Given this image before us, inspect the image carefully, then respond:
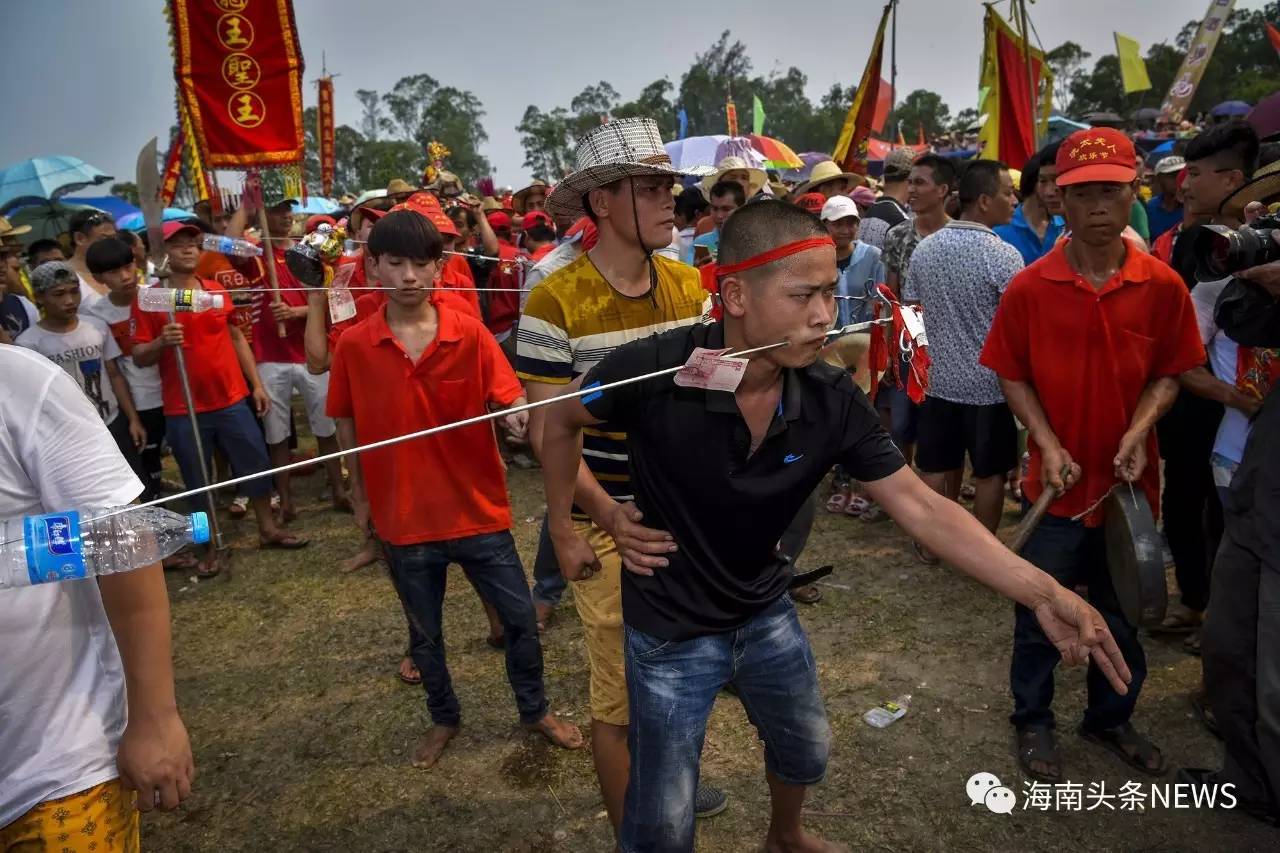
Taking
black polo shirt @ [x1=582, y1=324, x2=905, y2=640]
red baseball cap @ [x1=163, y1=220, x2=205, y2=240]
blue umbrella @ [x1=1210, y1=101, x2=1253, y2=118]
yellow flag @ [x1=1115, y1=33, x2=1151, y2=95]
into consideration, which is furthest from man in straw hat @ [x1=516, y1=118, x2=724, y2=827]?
yellow flag @ [x1=1115, y1=33, x2=1151, y2=95]

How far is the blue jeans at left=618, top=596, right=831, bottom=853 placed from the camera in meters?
2.19

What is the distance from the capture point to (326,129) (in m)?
10.3

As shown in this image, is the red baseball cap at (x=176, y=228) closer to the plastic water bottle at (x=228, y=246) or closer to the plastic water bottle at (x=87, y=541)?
the plastic water bottle at (x=228, y=246)

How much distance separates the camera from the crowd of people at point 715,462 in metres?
1.67

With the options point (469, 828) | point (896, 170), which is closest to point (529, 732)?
point (469, 828)

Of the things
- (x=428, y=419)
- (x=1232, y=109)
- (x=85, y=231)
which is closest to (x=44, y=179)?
(x=85, y=231)

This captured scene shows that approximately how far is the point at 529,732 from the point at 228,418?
3.48m

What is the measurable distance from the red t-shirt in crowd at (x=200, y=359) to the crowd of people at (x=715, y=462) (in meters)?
0.25

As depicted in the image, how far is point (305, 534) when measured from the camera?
625 cm

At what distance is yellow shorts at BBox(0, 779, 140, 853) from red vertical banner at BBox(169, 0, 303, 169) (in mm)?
4732

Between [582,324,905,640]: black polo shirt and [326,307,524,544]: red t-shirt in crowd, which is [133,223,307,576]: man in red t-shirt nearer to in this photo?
[326,307,524,544]: red t-shirt in crowd

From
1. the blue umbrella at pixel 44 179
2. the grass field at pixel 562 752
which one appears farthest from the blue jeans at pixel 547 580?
the blue umbrella at pixel 44 179

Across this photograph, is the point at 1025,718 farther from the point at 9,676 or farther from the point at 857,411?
the point at 9,676

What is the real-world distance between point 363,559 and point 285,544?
852mm
